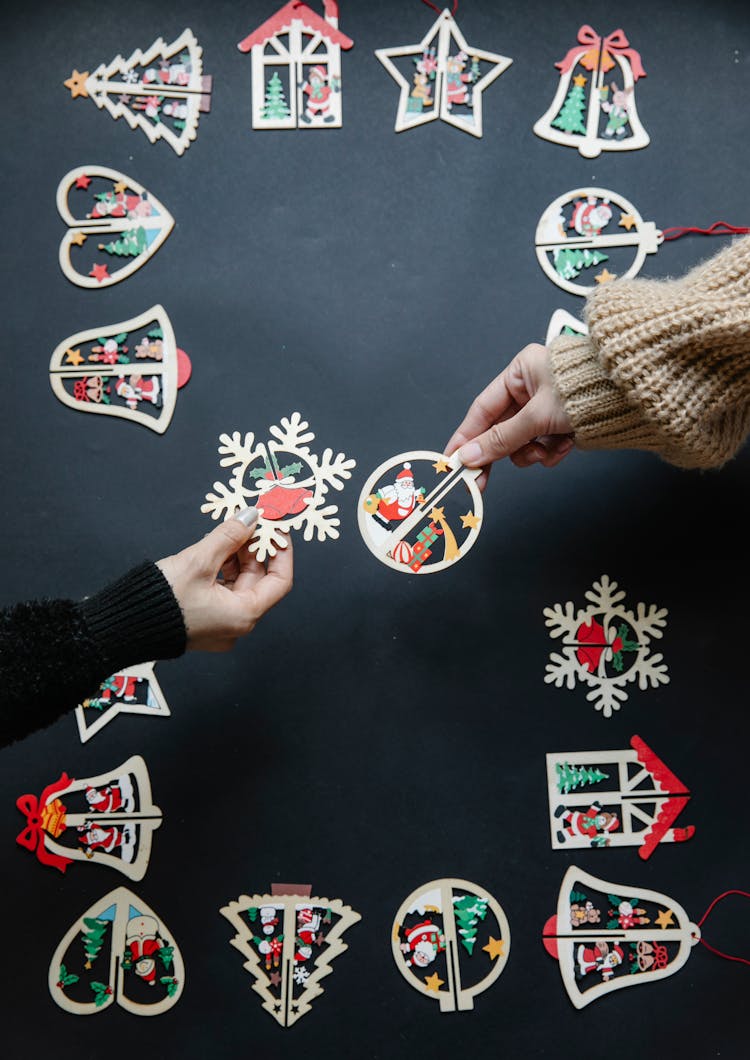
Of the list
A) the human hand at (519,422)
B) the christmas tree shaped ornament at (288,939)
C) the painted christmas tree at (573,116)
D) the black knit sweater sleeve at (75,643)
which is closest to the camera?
the black knit sweater sleeve at (75,643)

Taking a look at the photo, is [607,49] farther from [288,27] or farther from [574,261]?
[288,27]

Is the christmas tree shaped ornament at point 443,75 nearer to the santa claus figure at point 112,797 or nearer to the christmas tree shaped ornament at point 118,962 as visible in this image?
the santa claus figure at point 112,797

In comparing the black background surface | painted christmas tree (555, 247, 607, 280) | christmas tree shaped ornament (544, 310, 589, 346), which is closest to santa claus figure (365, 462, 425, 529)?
the black background surface

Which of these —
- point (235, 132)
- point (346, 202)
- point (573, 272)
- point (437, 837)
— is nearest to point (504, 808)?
point (437, 837)

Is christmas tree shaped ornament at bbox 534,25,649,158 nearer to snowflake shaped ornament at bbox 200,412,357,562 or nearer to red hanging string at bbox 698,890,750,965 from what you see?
snowflake shaped ornament at bbox 200,412,357,562

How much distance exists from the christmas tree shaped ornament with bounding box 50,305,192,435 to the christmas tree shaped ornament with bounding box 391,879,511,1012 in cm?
91

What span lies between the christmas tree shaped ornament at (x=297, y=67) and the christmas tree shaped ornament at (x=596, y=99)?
37 centimetres

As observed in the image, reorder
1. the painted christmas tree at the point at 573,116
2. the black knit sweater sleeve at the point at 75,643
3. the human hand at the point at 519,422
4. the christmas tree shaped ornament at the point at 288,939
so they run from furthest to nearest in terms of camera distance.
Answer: the painted christmas tree at the point at 573,116 < the christmas tree shaped ornament at the point at 288,939 < the human hand at the point at 519,422 < the black knit sweater sleeve at the point at 75,643

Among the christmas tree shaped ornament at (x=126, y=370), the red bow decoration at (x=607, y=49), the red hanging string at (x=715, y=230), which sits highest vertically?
the red bow decoration at (x=607, y=49)

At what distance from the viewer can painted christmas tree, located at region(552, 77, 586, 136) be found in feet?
5.20

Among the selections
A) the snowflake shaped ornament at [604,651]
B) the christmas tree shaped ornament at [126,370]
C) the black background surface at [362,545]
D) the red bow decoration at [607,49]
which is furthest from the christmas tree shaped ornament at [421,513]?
the red bow decoration at [607,49]

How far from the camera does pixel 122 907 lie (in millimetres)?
1507

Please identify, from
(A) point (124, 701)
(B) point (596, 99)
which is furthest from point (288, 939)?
(B) point (596, 99)

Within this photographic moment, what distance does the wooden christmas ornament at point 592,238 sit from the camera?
61.9 inches
